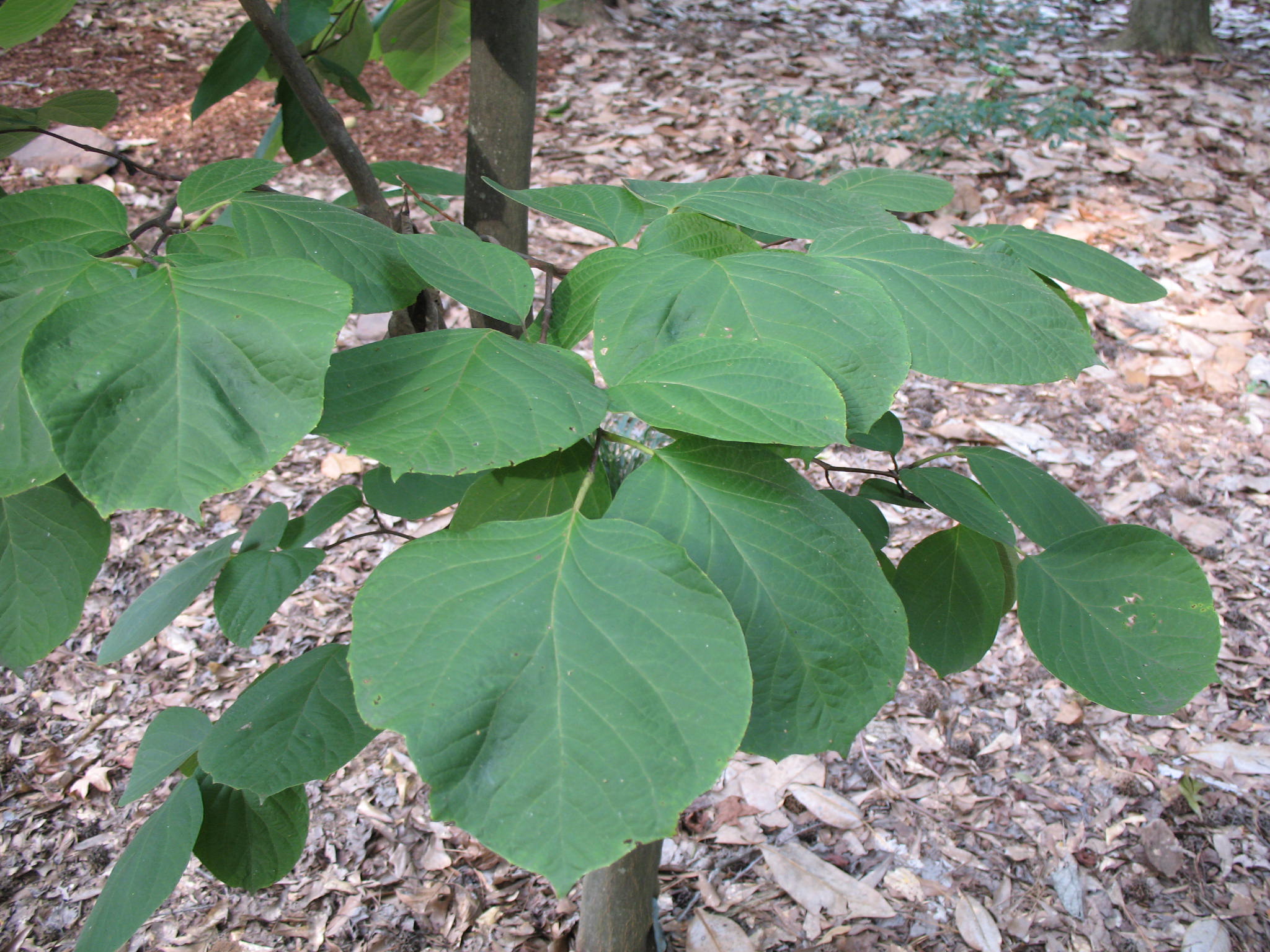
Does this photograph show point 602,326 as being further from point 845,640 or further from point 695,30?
point 695,30

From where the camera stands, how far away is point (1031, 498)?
2.93 ft

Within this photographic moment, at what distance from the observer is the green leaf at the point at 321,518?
3.68 feet

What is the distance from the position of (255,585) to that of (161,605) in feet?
0.43

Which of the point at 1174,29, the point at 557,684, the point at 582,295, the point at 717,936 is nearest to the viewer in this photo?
the point at 557,684

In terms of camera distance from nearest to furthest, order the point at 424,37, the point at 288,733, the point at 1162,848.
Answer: the point at 288,733 → the point at 424,37 → the point at 1162,848

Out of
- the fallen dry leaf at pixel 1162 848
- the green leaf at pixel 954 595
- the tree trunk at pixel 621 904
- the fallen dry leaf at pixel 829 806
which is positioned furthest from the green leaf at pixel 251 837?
the fallen dry leaf at pixel 1162 848

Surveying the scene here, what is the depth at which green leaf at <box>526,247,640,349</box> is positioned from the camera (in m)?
0.71

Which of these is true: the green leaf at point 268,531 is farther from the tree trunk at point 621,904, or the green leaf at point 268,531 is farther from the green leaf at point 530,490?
the tree trunk at point 621,904

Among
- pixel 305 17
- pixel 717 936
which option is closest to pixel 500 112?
pixel 305 17

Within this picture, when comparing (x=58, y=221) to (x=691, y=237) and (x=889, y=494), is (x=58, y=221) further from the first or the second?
(x=889, y=494)

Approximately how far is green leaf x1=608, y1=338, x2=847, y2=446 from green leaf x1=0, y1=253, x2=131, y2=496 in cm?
34

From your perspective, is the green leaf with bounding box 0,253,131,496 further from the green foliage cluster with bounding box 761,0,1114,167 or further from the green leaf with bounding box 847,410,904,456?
the green foliage cluster with bounding box 761,0,1114,167

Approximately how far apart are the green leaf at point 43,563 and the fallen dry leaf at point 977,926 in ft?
5.55

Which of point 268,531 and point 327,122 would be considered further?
point 268,531
